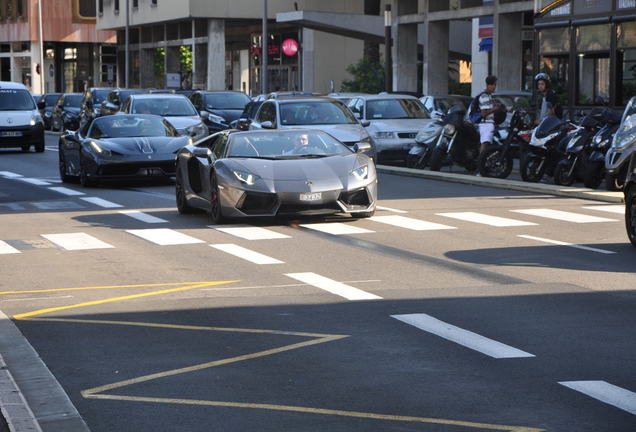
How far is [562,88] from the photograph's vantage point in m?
28.6

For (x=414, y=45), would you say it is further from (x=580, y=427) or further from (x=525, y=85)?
(x=580, y=427)

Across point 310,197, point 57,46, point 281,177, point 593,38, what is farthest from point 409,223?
point 57,46

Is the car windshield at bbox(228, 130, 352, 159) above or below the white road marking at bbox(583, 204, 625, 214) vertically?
above

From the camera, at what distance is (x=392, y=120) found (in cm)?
2962

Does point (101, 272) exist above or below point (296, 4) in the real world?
below

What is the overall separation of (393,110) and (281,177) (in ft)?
46.1

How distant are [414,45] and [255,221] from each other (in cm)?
3946

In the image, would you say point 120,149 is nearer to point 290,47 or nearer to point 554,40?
point 554,40

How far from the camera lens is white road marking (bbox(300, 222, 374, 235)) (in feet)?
51.2

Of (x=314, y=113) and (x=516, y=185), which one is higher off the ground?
(x=314, y=113)

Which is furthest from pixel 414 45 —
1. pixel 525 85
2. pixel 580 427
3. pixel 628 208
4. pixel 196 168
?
pixel 580 427

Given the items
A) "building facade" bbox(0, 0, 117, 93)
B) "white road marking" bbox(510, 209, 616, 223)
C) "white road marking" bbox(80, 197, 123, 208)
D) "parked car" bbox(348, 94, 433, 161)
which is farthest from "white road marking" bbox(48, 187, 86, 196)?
"building facade" bbox(0, 0, 117, 93)

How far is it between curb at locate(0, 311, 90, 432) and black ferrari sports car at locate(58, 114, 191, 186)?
14847 millimetres

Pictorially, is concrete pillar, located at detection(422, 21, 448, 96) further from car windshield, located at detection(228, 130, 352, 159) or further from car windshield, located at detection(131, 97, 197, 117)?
car windshield, located at detection(228, 130, 352, 159)
